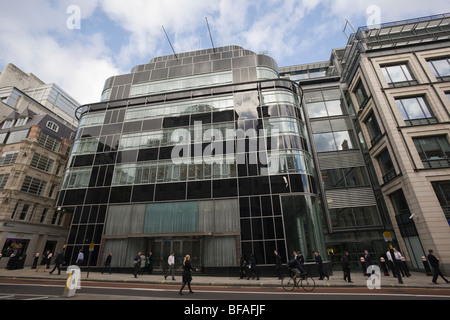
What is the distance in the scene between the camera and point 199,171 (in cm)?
2153

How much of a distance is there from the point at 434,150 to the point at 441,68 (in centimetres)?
980

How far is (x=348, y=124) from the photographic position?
2569 cm

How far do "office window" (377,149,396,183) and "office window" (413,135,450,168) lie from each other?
2.38m

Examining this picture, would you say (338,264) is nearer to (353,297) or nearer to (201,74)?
(353,297)

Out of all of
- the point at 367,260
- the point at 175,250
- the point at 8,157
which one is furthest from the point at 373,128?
the point at 8,157

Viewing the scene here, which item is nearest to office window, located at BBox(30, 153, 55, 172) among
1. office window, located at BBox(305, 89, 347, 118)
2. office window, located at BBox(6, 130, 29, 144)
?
office window, located at BBox(6, 130, 29, 144)

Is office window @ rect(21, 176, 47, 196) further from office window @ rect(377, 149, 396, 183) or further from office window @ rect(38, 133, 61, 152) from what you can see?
office window @ rect(377, 149, 396, 183)

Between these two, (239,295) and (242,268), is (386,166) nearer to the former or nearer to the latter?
(242,268)

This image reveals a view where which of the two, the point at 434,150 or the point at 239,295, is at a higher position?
the point at 434,150

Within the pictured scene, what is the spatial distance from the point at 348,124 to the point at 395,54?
28.1ft

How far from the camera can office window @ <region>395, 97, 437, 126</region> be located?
19953mm

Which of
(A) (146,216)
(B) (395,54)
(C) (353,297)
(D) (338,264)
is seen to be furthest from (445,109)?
(A) (146,216)

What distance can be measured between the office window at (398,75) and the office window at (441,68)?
7.04 ft

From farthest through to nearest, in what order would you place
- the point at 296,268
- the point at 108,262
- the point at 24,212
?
the point at 24,212, the point at 108,262, the point at 296,268
